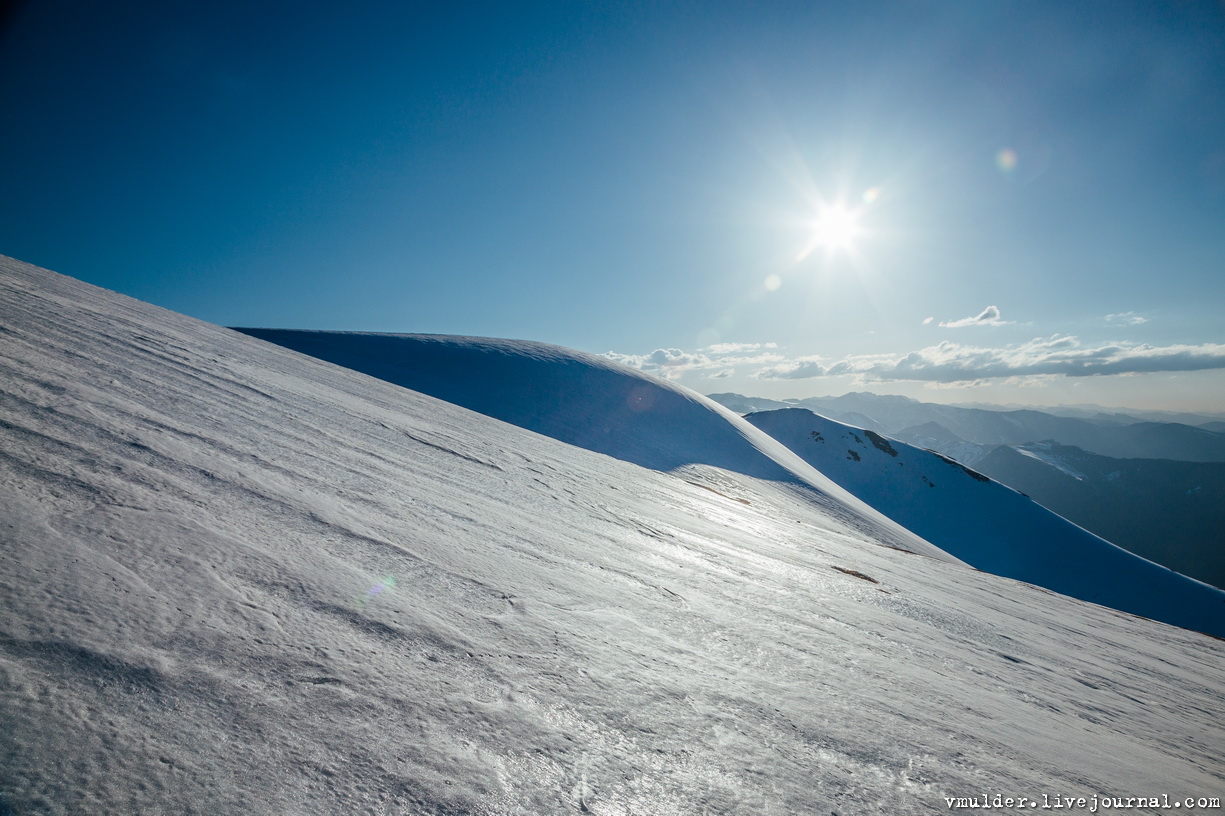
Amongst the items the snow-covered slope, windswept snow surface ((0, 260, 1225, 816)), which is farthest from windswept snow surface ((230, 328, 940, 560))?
the snow-covered slope

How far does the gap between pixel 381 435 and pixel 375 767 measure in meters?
6.10

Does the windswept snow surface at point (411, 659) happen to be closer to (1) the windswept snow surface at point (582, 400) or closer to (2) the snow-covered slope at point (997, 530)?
(1) the windswept snow surface at point (582, 400)

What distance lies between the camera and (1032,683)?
5.00m

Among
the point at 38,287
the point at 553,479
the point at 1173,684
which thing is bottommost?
the point at 1173,684

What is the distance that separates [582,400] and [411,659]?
94.5 feet

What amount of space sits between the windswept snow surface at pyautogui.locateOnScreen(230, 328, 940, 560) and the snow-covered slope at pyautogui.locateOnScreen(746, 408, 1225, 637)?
93.3ft

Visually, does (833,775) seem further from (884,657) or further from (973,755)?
(884,657)

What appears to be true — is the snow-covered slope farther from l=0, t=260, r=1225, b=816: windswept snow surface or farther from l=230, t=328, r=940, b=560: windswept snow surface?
l=0, t=260, r=1225, b=816: windswept snow surface

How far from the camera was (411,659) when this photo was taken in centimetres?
216

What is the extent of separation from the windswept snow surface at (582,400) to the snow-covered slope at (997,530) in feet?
93.3

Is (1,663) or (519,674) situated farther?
(519,674)

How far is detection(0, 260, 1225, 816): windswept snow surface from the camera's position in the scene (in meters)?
1.51

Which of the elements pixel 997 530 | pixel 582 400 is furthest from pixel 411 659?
pixel 997 530

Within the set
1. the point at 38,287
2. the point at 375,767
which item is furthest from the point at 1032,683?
the point at 38,287
